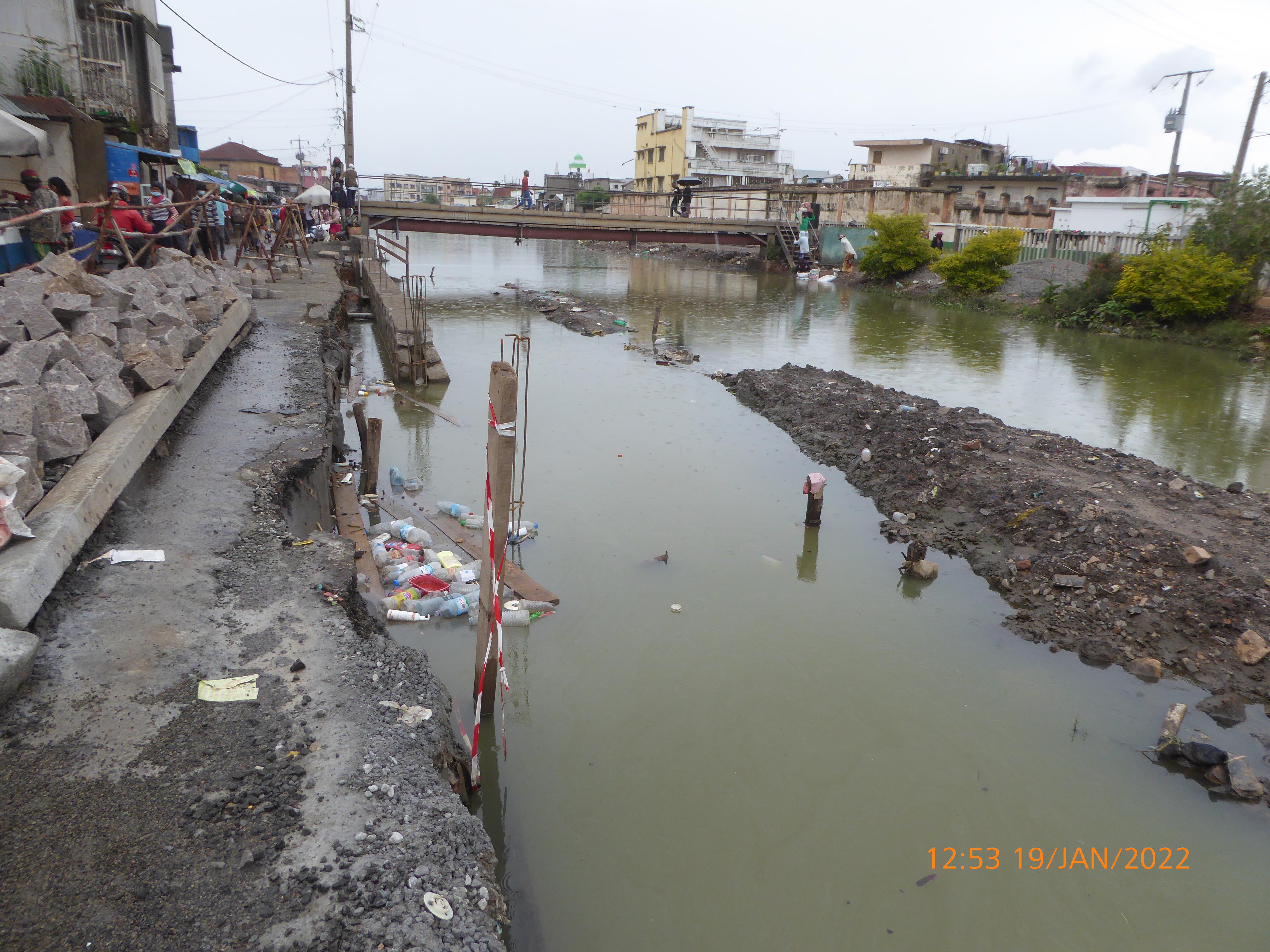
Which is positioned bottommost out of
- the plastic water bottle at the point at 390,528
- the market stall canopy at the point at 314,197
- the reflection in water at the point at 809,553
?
the reflection in water at the point at 809,553

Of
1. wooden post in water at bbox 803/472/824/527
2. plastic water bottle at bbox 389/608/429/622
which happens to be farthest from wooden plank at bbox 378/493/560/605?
wooden post in water at bbox 803/472/824/527

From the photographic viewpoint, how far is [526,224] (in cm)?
2516

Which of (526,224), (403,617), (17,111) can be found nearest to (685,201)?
(526,224)

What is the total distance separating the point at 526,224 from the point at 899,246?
41.1 ft

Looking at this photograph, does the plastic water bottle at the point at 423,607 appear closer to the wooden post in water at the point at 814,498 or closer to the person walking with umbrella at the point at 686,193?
the wooden post in water at the point at 814,498

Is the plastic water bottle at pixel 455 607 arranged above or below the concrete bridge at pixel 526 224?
below

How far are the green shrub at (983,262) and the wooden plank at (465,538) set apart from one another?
66.1 feet

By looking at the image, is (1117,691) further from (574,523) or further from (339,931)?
(339,931)

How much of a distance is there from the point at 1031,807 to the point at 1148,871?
0.52 metres

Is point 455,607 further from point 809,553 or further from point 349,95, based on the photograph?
point 349,95

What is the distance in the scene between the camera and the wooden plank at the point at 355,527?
507cm

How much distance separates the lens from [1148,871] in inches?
139

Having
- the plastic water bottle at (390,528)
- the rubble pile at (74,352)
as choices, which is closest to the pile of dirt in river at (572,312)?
the rubble pile at (74,352)

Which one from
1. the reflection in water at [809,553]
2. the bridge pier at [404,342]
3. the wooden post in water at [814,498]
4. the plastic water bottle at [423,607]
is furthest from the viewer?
the bridge pier at [404,342]
